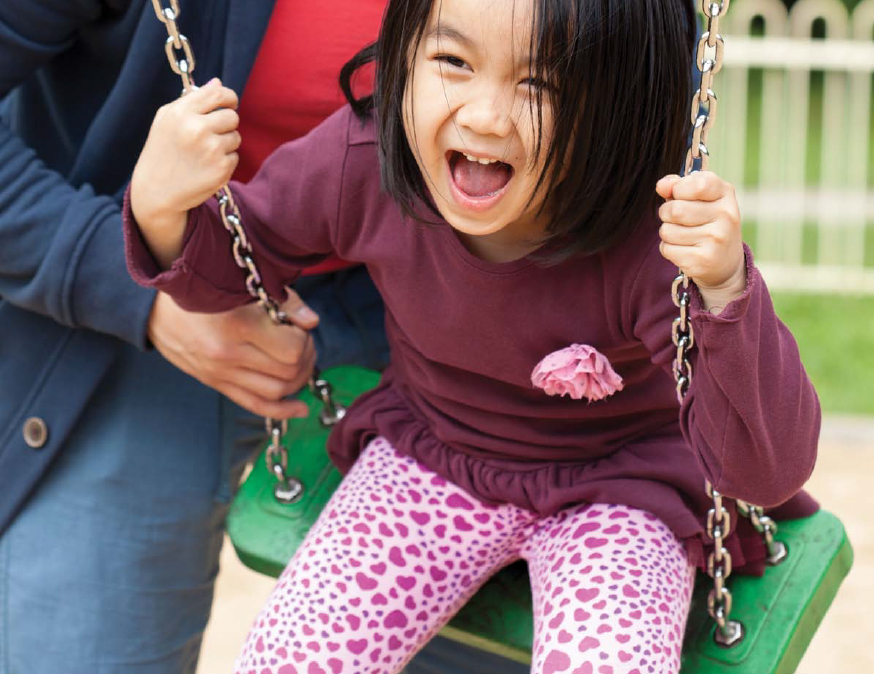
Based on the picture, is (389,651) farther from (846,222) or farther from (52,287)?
(846,222)

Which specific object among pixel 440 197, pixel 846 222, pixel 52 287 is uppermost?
pixel 440 197

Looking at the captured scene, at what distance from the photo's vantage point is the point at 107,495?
157 cm

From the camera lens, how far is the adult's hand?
146 cm

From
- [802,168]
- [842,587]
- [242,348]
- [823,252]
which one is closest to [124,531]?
[242,348]

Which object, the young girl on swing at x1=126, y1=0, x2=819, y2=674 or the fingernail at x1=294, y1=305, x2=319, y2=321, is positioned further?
the fingernail at x1=294, y1=305, x2=319, y2=321

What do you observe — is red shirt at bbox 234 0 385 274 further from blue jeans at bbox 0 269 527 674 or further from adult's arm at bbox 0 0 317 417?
blue jeans at bbox 0 269 527 674

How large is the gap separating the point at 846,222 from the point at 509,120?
380cm

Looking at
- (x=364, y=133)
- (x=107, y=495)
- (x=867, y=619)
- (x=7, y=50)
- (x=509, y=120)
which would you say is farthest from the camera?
(x=867, y=619)

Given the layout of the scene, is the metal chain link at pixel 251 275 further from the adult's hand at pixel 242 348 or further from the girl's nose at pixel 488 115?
the girl's nose at pixel 488 115

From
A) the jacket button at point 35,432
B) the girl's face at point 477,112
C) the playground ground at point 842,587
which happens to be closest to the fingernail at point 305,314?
the jacket button at point 35,432

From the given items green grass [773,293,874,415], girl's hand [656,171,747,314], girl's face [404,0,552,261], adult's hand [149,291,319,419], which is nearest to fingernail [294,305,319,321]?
adult's hand [149,291,319,419]

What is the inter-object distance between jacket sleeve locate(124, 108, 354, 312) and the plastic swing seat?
0.86ft

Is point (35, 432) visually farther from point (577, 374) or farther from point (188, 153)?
point (577, 374)

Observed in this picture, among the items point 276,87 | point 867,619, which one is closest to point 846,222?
point 867,619
